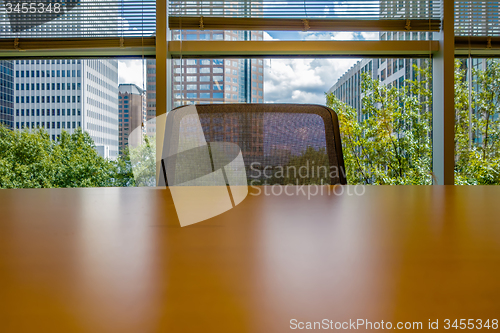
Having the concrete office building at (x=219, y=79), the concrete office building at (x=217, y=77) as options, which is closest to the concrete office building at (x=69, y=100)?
the concrete office building at (x=217, y=77)

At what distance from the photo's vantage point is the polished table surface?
70mm

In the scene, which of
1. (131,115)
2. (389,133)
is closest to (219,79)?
(131,115)

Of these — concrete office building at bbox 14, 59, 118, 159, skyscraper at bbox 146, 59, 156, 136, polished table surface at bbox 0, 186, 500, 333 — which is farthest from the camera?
concrete office building at bbox 14, 59, 118, 159

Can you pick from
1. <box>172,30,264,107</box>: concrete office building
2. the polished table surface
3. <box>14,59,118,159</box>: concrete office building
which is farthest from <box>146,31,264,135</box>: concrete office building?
the polished table surface

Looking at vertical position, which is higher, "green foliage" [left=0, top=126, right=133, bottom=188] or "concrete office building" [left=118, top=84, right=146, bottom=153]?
"concrete office building" [left=118, top=84, right=146, bottom=153]

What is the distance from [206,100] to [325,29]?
0.81 m

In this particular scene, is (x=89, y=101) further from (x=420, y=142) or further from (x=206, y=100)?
(x=420, y=142)

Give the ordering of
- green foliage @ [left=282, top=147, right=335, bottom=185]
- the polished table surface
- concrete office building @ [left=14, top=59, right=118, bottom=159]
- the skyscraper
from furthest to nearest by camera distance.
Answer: concrete office building @ [left=14, top=59, right=118, bottom=159], the skyscraper, green foliage @ [left=282, top=147, right=335, bottom=185], the polished table surface

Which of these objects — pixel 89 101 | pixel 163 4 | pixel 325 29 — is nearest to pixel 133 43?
pixel 163 4

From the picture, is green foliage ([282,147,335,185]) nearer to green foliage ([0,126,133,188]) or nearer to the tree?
the tree

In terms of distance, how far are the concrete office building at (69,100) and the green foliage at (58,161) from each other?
2.0 inches

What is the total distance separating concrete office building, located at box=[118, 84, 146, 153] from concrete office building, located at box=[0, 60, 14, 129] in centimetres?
66

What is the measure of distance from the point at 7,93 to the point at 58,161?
1.69 ft

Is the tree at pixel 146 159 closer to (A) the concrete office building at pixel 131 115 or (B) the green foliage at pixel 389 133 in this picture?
(A) the concrete office building at pixel 131 115
